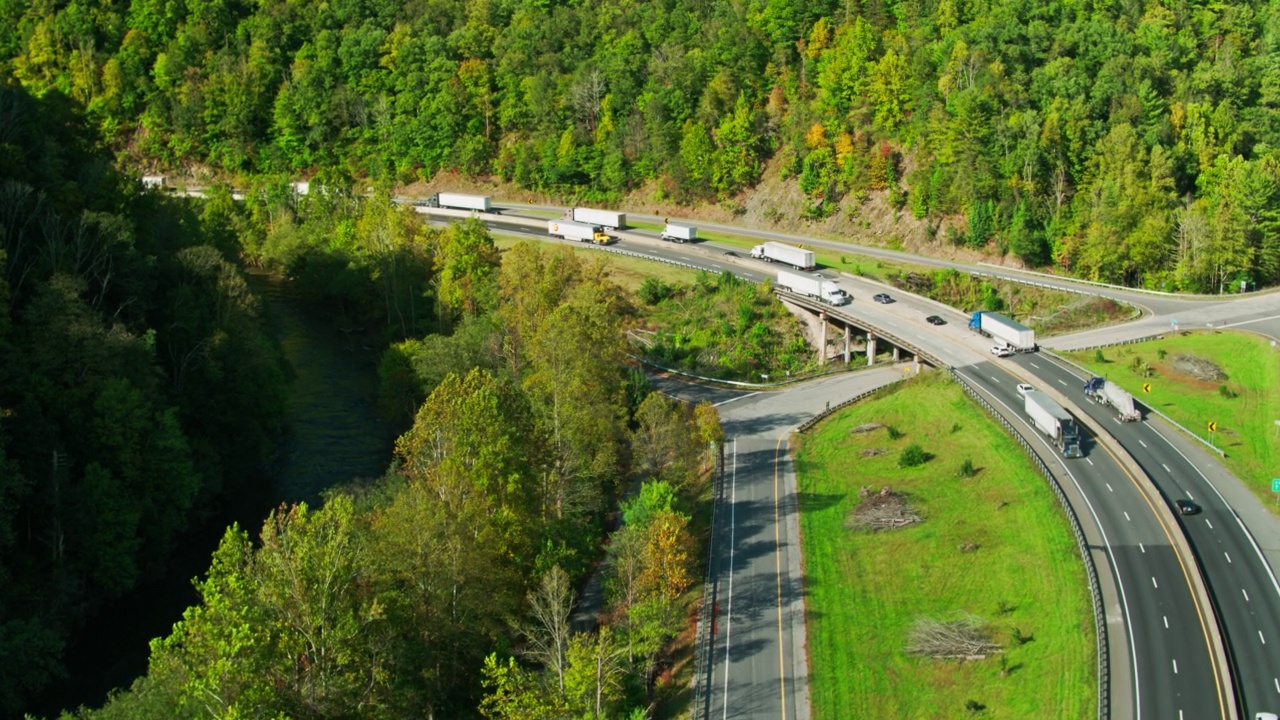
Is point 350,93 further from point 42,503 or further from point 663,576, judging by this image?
point 663,576

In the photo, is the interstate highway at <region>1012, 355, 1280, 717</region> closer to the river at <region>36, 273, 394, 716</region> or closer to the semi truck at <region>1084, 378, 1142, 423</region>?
the semi truck at <region>1084, 378, 1142, 423</region>

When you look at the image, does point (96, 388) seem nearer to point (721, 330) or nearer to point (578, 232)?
point (721, 330)

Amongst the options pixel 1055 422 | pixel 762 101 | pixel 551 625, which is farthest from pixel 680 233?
pixel 551 625

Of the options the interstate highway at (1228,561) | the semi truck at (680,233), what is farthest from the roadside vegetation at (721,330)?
the interstate highway at (1228,561)

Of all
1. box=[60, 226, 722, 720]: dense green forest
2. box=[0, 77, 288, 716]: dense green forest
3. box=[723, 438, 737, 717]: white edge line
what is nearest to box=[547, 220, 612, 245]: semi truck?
box=[60, 226, 722, 720]: dense green forest

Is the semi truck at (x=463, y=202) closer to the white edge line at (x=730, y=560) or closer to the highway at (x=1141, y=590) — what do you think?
the white edge line at (x=730, y=560)
